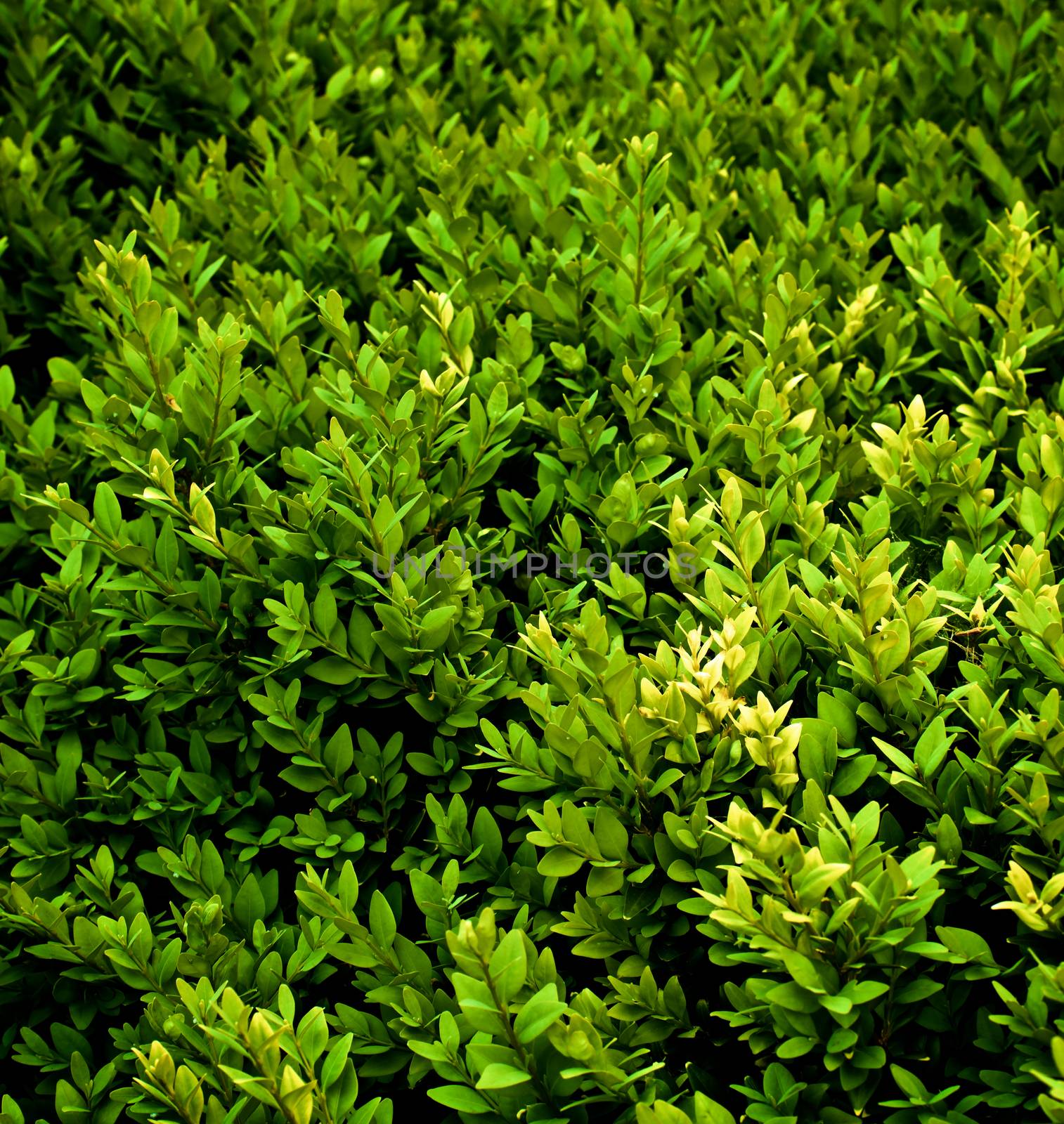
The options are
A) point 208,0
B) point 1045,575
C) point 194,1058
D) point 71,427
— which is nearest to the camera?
point 194,1058

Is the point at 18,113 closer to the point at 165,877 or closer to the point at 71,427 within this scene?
the point at 71,427

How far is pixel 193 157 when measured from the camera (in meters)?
3.95

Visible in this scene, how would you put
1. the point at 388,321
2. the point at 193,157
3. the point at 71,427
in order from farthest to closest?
the point at 193,157, the point at 71,427, the point at 388,321

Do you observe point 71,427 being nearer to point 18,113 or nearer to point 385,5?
point 18,113

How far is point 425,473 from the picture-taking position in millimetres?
2748

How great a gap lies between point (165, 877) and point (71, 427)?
4.73ft

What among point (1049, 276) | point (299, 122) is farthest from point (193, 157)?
point (1049, 276)

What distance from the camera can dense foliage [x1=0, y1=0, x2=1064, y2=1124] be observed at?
2.00m

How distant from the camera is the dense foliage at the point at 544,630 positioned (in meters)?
2.00

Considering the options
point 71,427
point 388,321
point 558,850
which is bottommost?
point 558,850

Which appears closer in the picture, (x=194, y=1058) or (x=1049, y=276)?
(x=194, y=1058)

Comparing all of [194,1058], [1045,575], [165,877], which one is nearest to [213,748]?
[165,877]

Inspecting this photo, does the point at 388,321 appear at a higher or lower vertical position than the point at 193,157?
Answer: lower

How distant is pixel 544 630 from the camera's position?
7.55 feet
